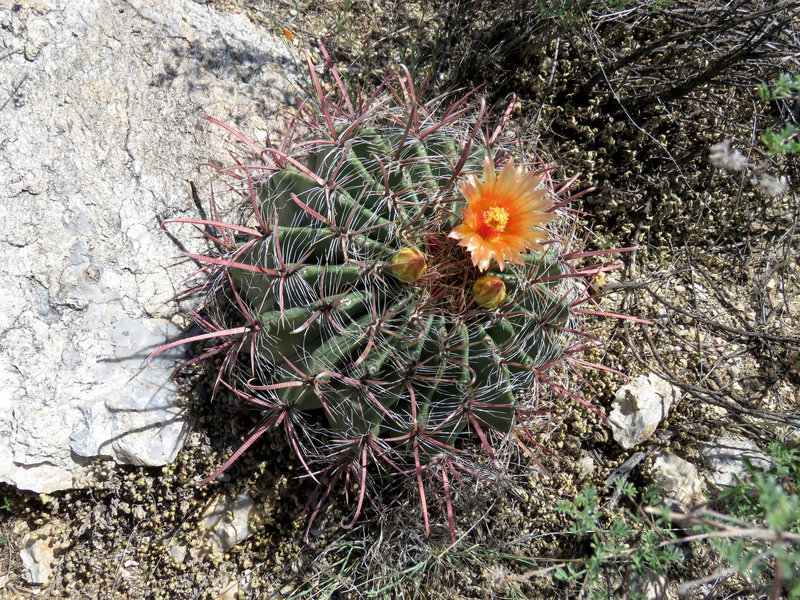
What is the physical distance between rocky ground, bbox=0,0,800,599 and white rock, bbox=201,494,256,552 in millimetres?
10

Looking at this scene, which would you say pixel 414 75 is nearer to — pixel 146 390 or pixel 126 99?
pixel 126 99

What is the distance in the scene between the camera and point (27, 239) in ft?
8.70

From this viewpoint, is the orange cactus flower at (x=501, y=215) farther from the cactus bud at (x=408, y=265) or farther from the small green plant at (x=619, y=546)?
the small green plant at (x=619, y=546)

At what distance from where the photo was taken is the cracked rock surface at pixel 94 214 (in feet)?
8.46

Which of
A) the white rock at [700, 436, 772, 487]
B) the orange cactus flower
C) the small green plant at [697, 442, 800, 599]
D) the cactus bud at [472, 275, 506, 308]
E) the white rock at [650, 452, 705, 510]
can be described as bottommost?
the white rock at [700, 436, 772, 487]

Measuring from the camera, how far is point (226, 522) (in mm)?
2801

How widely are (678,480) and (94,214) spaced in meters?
3.27

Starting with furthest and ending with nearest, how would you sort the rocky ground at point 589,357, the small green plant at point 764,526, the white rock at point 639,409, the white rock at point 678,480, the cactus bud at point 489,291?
1. the white rock at point 639,409
2. the white rock at point 678,480
3. the rocky ground at point 589,357
4. the cactus bud at point 489,291
5. the small green plant at point 764,526

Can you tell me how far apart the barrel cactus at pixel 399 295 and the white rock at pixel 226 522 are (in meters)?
0.59

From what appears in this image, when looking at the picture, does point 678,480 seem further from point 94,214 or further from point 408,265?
point 94,214

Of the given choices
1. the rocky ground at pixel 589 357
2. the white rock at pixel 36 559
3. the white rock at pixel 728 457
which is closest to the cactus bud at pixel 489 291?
the rocky ground at pixel 589 357

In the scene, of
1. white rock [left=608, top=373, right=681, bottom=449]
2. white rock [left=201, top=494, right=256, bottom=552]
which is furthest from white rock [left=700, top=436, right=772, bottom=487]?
white rock [left=201, top=494, right=256, bottom=552]

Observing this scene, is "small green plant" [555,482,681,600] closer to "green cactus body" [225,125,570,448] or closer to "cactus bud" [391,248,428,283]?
"green cactus body" [225,125,570,448]

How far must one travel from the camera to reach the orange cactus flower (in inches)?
84.7
